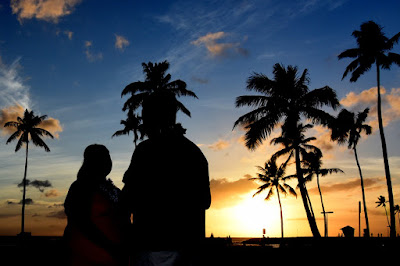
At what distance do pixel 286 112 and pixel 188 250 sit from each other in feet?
65.9

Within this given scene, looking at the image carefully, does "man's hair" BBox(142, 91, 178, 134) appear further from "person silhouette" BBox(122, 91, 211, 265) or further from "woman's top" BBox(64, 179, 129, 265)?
"woman's top" BBox(64, 179, 129, 265)

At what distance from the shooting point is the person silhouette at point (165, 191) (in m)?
1.81

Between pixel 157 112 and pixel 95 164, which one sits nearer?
pixel 157 112

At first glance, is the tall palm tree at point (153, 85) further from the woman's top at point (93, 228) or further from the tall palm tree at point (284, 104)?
the woman's top at point (93, 228)

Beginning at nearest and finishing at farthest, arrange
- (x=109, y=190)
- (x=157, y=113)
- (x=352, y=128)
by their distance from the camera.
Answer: (x=157, y=113) → (x=109, y=190) → (x=352, y=128)

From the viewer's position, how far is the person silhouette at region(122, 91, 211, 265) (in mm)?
1812

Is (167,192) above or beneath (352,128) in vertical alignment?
beneath

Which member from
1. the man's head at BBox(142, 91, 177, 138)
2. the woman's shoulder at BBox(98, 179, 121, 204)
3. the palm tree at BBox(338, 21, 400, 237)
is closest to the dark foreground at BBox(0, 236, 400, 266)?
the woman's shoulder at BBox(98, 179, 121, 204)

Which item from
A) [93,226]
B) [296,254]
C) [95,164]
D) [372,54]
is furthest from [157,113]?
[372,54]

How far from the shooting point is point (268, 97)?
2122 cm

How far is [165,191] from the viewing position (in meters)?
1.91

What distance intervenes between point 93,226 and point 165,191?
1.76ft

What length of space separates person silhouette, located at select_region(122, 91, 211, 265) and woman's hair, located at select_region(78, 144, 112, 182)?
1.62ft

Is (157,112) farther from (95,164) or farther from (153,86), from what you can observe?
(153,86)
